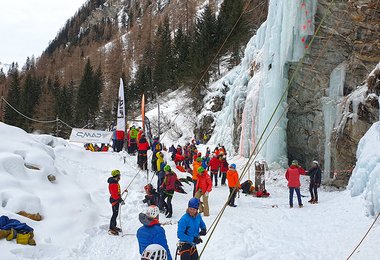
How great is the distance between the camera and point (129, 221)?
365 inches

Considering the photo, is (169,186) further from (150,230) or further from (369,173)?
(150,230)

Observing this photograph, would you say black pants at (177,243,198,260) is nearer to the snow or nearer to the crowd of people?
the crowd of people

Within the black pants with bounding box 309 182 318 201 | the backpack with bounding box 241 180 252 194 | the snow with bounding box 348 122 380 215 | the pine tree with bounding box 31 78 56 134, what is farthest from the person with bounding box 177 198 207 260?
the pine tree with bounding box 31 78 56 134

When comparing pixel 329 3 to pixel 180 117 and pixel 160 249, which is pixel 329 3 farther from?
pixel 180 117

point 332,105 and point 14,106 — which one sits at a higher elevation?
point 332,105

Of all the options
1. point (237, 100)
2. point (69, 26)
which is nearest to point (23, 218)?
point (237, 100)

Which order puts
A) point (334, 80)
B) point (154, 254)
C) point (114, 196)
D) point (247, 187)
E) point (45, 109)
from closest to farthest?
point (154, 254), point (114, 196), point (247, 187), point (334, 80), point (45, 109)

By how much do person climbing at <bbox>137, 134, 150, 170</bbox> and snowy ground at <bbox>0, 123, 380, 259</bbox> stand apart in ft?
7.19

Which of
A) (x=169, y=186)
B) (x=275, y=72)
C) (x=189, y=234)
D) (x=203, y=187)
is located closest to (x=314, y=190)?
(x=203, y=187)

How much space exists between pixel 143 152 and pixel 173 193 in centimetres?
455

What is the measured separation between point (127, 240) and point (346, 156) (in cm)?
944

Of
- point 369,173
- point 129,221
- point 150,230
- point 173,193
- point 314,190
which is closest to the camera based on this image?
point 150,230

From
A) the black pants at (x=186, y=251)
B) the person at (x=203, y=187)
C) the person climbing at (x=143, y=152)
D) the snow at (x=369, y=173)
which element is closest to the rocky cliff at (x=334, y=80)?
the snow at (x=369, y=173)

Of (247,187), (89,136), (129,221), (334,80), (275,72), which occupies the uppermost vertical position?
(275,72)
